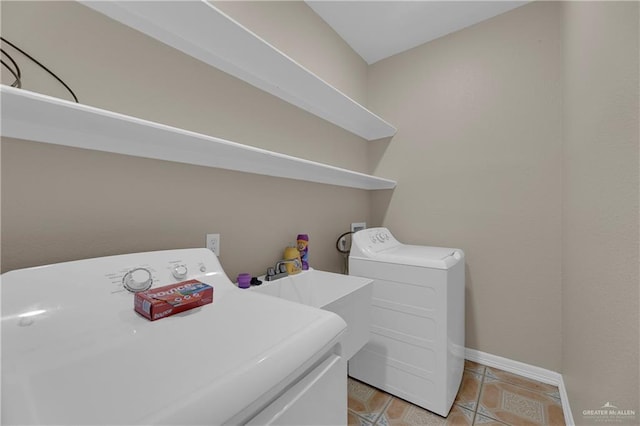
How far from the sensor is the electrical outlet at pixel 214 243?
1.21 meters

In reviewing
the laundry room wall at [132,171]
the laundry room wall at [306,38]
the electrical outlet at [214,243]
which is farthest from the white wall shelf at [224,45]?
the electrical outlet at [214,243]

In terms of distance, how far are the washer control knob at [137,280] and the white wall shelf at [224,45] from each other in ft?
3.08

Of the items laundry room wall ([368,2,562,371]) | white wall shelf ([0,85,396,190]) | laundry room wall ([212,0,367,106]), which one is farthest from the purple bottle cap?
laundry room wall ([368,2,562,371])

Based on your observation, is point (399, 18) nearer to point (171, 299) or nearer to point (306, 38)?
point (306, 38)

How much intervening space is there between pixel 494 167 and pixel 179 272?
2100 mm

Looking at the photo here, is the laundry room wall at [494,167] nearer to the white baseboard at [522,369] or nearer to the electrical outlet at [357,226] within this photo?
the white baseboard at [522,369]

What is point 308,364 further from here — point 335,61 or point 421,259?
point 335,61

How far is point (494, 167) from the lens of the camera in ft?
6.15

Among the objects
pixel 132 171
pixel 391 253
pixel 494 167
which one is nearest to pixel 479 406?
pixel 391 253

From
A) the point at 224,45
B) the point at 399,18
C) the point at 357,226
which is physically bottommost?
the point at 357,226

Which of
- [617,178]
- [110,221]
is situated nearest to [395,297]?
[617,178]

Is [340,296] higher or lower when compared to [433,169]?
lower

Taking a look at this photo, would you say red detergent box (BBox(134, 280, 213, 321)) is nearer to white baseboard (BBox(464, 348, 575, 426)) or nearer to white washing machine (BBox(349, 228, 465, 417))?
white washing machine (BBox(349, 228, 465, 417))

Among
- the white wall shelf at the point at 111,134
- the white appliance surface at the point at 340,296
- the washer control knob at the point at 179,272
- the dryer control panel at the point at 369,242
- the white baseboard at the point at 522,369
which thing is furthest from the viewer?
the dryer control panel at the point at 369,242
